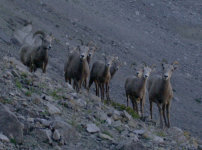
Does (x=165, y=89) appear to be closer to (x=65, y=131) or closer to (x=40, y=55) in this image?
(x=40, y=55)

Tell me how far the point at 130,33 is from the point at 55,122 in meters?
24.1

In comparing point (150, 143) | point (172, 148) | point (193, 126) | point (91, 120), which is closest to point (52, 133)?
point (91, 120)

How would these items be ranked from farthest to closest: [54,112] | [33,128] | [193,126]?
[193,126] → [54,112] → [33,128]

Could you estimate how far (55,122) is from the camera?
242 inches

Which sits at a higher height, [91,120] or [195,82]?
[91,120]

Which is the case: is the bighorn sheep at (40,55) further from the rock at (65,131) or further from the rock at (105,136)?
the rock at (65,131)

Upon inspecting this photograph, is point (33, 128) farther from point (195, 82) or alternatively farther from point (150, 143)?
point (195, 82)

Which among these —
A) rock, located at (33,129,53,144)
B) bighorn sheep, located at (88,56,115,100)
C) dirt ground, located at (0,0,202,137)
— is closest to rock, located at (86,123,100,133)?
rock, located at (33,129,53,144)

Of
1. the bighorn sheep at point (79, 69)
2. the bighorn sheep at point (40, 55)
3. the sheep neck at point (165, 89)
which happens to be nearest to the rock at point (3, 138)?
the sheep neck at point (165, 89)

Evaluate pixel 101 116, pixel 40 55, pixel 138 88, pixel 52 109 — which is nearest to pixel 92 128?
pixel 52 109

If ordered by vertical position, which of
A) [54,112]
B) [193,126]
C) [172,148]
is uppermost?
[54,112]

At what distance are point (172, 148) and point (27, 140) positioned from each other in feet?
9.98

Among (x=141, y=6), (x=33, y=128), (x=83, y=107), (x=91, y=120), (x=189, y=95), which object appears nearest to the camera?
(x=33, y=128)

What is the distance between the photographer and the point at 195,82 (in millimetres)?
23516
